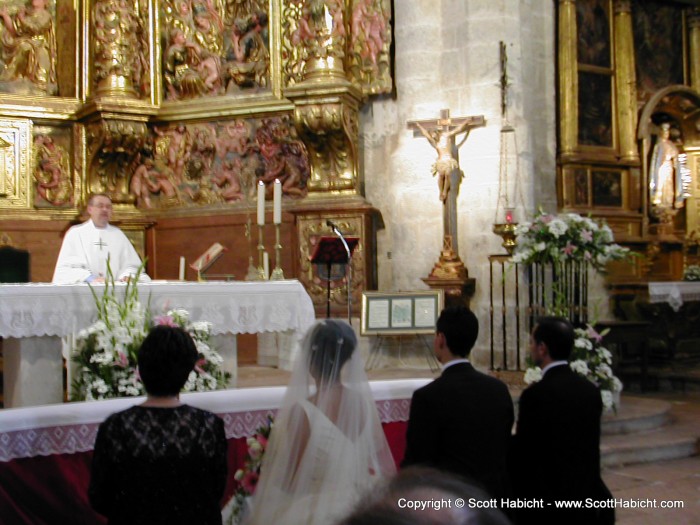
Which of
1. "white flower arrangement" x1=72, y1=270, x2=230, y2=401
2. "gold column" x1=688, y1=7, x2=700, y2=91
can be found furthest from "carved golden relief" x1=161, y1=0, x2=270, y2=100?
"gold column" x1=688, y1=7, x2=700, y2=91

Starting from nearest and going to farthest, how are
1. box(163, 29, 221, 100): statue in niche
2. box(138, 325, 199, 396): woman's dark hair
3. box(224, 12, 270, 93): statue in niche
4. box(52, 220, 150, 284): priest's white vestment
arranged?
box(138, 325, 199, 396): woman's dark hair → box(52, 220, 150, 284): priest's white vestment → box(224, 12, 270, 93): statue in niche → box(163, 29, 221, 100): statue in niche

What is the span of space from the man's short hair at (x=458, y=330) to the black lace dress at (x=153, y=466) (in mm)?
958

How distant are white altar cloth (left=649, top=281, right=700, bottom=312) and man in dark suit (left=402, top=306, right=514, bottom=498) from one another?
791 cm

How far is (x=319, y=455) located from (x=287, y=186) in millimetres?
7584

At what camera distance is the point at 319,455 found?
3004 millimetres

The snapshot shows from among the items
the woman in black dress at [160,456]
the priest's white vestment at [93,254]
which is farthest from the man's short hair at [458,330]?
the priest's white vestment at [93,254]

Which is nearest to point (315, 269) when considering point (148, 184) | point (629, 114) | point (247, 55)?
point (148, 184)

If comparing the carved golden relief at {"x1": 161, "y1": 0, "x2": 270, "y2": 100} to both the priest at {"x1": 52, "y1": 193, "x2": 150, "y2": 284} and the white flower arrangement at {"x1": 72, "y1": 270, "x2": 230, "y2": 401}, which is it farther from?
the white flower arrangement at {"x1": 72, "y1": 270, "x2": 230, "y2": 401}

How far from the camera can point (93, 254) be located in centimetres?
728

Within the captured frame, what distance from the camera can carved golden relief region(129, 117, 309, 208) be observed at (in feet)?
34.2

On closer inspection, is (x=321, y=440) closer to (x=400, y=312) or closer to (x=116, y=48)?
(x=400, y=312)

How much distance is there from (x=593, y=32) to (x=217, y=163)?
5.30 meters

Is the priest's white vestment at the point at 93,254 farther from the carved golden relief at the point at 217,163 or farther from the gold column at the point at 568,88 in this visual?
the gold column at the point at 568,88

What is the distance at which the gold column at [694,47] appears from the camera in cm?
1253
